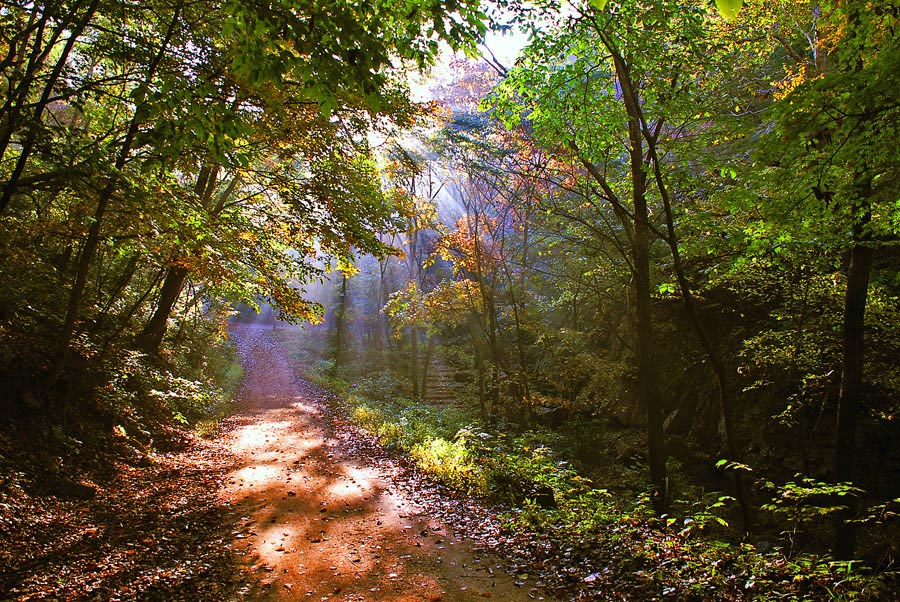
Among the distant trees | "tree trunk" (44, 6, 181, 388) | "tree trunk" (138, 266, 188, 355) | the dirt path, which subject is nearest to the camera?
the distant trees

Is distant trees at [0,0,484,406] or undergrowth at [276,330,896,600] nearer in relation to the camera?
distant trees at [0,0,484,406]

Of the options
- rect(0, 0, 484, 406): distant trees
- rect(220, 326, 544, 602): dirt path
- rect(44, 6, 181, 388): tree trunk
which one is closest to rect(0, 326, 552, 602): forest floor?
rect(220, 326, 544, 602): dirt path

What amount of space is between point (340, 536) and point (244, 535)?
3.90 ft

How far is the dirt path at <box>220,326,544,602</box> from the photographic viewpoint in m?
4.64

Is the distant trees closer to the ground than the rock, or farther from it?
farther from it

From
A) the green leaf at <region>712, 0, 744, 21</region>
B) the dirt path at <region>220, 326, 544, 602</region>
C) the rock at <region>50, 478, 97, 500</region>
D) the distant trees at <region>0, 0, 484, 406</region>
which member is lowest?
the dirt path at <region>220, 326, 544, 602</region>

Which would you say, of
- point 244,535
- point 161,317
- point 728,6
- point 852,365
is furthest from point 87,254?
point 852,365

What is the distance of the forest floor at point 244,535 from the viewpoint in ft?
14.3

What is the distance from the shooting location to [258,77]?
3.17 meters

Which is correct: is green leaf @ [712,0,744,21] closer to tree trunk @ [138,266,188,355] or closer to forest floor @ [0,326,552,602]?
forest floor @ [0,326,552,602]

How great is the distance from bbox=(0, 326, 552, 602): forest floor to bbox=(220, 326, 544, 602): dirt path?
2 cm

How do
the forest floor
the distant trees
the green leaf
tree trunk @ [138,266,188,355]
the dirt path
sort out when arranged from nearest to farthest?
the green leaf → the distant trees → the forest floor → the dirt path → tree trunk @ [138,266,188,355]

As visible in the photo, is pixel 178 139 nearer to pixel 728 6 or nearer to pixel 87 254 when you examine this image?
pixel 728 6

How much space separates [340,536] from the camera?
5926 millimetres
